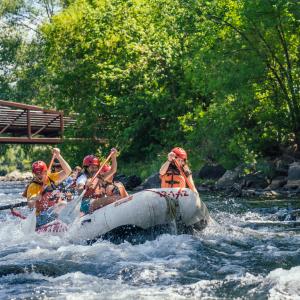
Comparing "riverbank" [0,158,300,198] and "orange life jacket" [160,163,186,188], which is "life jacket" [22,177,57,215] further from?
"riverbank" [0,158,300,198]

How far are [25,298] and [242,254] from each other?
3.75 metres

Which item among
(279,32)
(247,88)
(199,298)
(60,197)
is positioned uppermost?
(279,32)

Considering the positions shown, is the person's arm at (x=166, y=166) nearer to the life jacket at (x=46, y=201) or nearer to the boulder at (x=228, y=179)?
the life jacket at (x=46, y=201)

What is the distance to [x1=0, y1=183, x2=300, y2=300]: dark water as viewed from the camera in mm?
8453

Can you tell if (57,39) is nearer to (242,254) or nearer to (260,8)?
(260,8)

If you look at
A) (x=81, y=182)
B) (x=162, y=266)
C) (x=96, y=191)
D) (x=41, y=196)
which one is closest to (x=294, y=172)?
(x=96, y=191)

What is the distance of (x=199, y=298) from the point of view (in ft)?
26.8

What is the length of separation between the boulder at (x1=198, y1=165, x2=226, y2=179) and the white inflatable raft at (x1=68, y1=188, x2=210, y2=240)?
15465 millimetres

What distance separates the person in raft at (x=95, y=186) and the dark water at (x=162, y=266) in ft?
2.77

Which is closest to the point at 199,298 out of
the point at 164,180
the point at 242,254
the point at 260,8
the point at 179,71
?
the point at 242,254

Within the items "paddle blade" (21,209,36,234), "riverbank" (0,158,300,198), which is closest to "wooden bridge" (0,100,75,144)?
"riverbank" (0,158,300,198)

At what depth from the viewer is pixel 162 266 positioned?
993 cm

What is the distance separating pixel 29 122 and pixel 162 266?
34.3 meters

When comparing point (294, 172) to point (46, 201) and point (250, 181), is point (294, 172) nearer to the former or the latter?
point (250, 181)
